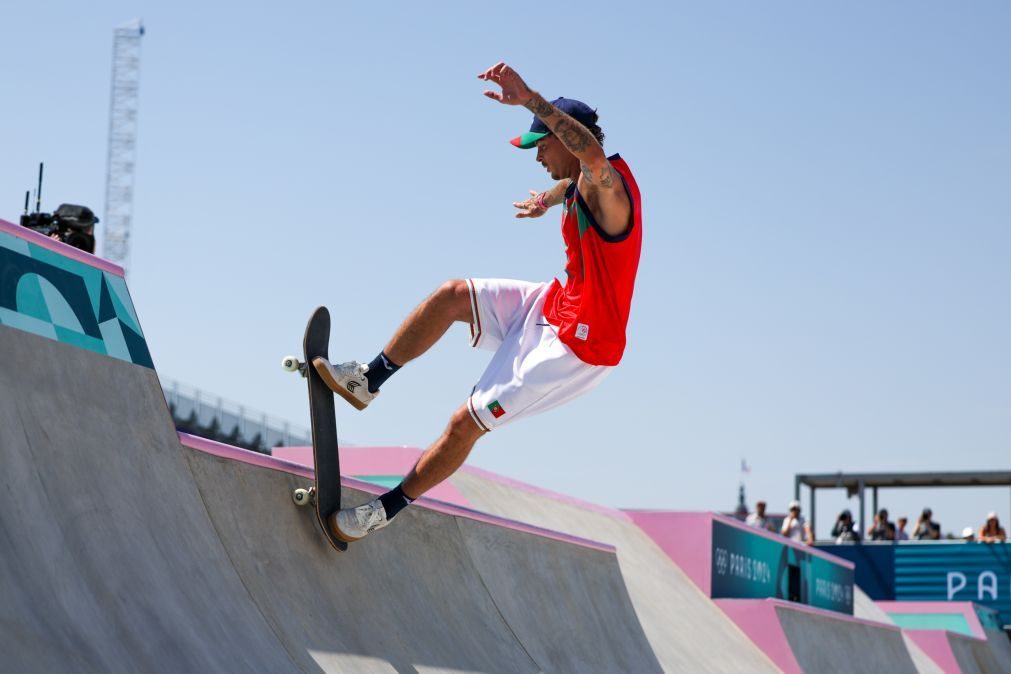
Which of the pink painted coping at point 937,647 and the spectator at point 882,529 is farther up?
the spectator at point 882,529

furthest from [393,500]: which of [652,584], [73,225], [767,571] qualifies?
[767,571]

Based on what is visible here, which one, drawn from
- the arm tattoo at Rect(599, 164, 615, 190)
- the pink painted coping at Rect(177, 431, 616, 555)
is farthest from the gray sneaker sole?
the arm tattoo at Rect(599, 164, 615, 190)

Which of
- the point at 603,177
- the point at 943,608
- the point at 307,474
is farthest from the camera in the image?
the point at 943,608

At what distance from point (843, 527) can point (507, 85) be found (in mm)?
25641

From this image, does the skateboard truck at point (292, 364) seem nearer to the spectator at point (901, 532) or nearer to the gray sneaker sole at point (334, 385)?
the gray sneaker sole at point (334, 385)

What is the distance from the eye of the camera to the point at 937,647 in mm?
21922

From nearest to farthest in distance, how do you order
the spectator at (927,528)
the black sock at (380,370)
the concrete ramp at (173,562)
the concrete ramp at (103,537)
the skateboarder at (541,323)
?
1. the concrete ramp at (103,537)
2. the concrete ramp at (173,562)
3. the skateboarder at (541,323)
4. the black sock at (380,370)
5. the spectator at (927,528)

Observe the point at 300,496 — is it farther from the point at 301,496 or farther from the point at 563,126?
the point at 563,126

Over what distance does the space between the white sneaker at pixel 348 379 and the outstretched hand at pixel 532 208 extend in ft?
4.35

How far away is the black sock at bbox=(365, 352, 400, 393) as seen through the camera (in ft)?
21.4

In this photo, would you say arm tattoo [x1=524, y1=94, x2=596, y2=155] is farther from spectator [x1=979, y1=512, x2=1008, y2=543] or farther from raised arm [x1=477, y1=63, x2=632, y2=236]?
spectator [x1=979, y1=512, x2=1008, y2=543]

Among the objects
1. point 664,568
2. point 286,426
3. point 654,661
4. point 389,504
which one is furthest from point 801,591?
point 286,426

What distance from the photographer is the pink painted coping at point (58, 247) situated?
5.06 m

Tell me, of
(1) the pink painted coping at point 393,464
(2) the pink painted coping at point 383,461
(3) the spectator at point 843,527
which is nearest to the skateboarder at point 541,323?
(2) the pink painted coping at point 383,461
